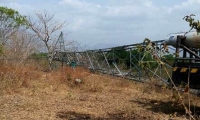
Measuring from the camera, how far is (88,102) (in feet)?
28.3

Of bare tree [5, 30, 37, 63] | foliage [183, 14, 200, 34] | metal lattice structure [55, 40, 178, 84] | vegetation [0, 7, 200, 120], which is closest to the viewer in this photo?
foliage [183, 14, 200, 34]

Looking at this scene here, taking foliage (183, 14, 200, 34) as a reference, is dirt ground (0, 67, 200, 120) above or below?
below

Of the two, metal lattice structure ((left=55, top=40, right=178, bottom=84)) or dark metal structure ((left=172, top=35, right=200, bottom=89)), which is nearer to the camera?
dark metal structure ((left=172, top=35, right=200, bottom=89))

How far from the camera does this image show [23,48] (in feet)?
85.4

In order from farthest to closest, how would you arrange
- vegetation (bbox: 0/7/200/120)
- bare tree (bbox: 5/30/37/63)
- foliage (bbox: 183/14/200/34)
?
1. bare tree (bbox: 5/30/37/63)
2. vegetation (bbox: 0/7/200/120)
3. foliage (bbox: 183/14/200/34)

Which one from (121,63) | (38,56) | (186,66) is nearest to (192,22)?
(186,66)

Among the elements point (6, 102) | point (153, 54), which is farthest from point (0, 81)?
point (153, 54)

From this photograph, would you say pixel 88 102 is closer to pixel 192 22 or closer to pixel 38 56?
pixel 192 22

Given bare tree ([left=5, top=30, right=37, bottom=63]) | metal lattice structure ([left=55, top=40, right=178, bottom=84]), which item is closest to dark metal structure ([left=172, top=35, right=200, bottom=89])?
metal lattice structure ([left=55, top=40, right=178, bottom=84])

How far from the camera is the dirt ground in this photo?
6.75 meters

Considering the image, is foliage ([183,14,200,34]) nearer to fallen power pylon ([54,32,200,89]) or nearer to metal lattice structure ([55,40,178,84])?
fallen power pylon ([54,32,200,89])

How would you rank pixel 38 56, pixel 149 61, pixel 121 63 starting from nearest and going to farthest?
1. pixel 149 61
2. pixel 121 63
3. pixel 38 56

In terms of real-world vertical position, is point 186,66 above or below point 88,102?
above

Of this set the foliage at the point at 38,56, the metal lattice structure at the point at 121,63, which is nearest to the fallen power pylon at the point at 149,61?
the metal lattice structure at the point at 121,63
